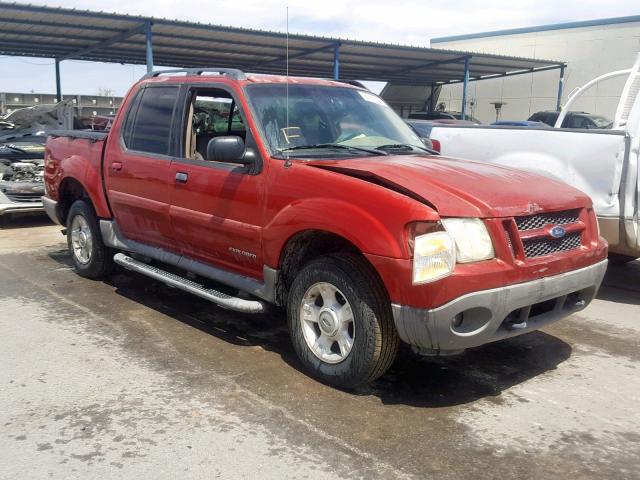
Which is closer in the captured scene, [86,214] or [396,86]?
[86,214]

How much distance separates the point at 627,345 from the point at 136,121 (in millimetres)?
4437

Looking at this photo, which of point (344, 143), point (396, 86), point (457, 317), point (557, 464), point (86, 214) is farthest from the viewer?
point (396, 86)

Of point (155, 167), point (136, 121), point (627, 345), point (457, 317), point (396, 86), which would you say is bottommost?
point (627, 345)

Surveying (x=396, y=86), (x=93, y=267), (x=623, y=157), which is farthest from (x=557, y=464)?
(x=396, y=86)

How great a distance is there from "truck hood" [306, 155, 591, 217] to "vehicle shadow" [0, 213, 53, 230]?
7382 mm

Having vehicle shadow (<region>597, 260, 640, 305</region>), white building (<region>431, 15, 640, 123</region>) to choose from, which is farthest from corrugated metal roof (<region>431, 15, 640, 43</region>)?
vehicle shadow (<region>597, 260, 640, 305</region>)

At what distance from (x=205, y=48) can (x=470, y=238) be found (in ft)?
62.5

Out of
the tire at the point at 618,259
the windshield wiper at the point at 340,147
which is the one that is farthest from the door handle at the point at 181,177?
the tire at the point at 618,259

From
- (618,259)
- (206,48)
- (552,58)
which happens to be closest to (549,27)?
(552,58)

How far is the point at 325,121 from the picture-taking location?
15.1 feet

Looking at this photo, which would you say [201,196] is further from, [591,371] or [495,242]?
[591,371]

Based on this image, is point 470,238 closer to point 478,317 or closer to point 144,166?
point 478,317

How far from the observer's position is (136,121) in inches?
215

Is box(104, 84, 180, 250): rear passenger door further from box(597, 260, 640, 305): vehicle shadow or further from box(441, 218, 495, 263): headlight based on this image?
box(597, 260, 640, 305): vehicle shadow
